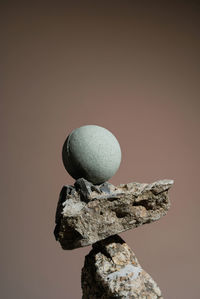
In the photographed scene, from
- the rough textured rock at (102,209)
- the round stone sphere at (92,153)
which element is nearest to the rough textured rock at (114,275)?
the rough textured rock at (102,209)

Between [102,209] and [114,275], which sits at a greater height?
[102,209]

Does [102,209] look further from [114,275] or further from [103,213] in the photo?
[114,275]

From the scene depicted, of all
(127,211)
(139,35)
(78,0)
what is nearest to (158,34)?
(139,35)

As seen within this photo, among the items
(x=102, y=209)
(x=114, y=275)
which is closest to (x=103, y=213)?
(x=102, y=209)

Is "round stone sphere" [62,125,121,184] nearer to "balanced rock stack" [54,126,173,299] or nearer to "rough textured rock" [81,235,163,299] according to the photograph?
"balanced rock stack" [54,126,173,299]

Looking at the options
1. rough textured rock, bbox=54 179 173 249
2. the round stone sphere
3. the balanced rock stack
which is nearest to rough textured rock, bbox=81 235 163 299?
the balanced rock stack

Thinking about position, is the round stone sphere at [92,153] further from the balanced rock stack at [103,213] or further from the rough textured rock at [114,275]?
the rough textured rock at [114,275]

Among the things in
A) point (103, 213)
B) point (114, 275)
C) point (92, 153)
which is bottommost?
point (114, 275)
